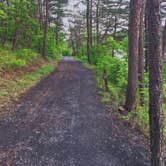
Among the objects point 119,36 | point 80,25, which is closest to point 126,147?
point 119,36

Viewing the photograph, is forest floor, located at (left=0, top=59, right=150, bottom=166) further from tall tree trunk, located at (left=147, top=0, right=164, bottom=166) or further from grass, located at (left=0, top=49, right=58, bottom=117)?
tall tree trunk, located at (left=147, top=0, right=164, bottom=166)

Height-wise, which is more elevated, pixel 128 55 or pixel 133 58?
pixel 128 55

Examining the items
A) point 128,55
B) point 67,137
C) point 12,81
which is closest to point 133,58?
point 128,55

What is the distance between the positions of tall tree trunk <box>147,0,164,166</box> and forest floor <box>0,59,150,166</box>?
28.9 inches

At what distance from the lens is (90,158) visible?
164 inches

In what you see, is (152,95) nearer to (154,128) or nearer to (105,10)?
(154,128)

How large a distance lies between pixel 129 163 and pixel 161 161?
67cm

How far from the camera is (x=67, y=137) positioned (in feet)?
16.4

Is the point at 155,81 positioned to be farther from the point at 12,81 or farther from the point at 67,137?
the point at 12,81

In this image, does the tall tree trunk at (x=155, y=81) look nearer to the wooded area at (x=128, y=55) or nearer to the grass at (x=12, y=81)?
the wooded area at (x=128, y=55)

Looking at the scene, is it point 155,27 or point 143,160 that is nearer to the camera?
point 155,27

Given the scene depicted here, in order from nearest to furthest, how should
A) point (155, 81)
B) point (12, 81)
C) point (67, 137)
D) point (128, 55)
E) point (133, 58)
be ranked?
point (155, 81), point (67, 137), point (133, 58), point (128, 55), point (12, 81)

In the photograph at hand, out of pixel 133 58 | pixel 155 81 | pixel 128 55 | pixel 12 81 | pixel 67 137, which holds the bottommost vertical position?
pixel 67 137

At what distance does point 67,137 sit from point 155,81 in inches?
102
